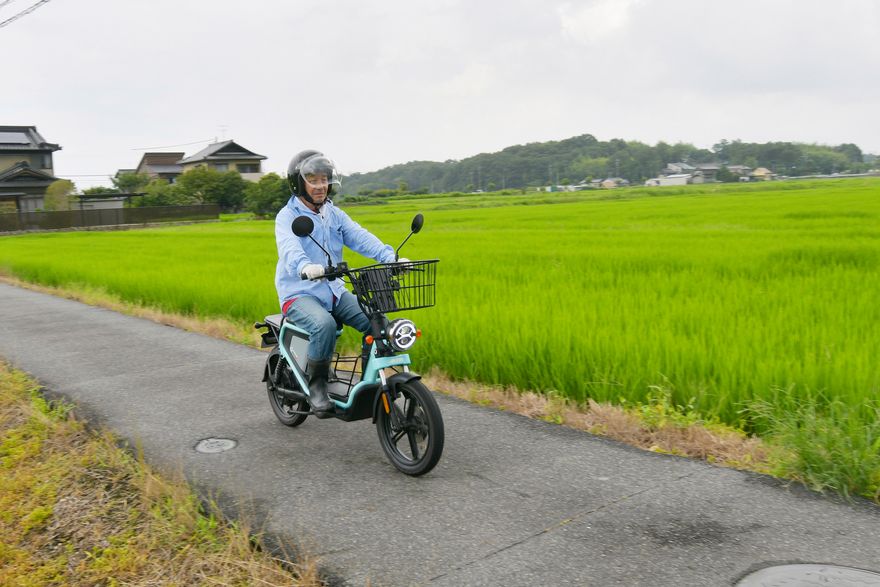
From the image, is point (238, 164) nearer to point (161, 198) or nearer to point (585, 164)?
point (161, 198)

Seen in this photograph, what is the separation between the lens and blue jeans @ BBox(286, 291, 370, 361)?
11.6 feet

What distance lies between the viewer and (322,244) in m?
3.72

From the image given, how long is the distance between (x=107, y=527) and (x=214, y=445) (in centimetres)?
90

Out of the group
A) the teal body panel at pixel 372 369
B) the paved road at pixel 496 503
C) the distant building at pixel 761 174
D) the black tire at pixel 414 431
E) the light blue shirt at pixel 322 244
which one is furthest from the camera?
the distant building at pixel 761 174

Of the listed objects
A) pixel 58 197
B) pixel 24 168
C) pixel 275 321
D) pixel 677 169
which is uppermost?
pixel 677 169

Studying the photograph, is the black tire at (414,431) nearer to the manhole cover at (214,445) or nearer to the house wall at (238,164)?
the manhole cover at (214,445)

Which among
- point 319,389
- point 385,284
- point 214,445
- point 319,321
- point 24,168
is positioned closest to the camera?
point 385,284

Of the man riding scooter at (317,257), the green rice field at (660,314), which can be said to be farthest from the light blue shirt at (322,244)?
the green rice field at (660,314)

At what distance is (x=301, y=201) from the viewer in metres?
3.70

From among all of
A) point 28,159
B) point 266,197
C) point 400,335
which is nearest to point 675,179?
point 266,197

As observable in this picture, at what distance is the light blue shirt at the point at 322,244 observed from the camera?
12.0 ft

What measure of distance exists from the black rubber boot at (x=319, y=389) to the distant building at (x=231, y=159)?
6025 cm

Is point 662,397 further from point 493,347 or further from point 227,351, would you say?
point 227,351

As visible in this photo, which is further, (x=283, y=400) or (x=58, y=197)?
(x=58, y=197)
